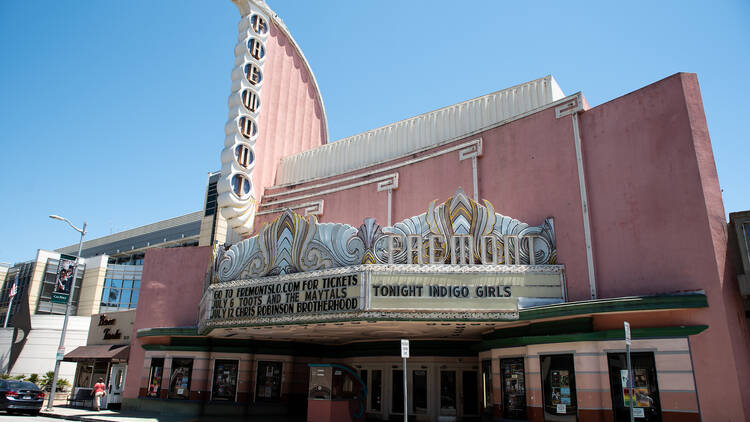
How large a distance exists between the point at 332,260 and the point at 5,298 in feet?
185

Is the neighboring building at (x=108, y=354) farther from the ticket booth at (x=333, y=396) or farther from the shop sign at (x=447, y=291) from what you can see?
the shop sign at (x=447, y=291)

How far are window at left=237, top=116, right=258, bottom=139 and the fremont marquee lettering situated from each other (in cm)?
778

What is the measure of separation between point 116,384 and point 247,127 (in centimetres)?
1423

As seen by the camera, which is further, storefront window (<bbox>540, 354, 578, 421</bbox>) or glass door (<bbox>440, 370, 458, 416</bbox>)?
glass door (<bbox>440, 370, 458, 416</bbox>)

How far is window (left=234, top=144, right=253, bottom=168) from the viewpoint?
22.6 meters

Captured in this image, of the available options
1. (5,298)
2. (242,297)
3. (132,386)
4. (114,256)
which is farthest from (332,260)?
(114,256)

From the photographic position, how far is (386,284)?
48.0 feet

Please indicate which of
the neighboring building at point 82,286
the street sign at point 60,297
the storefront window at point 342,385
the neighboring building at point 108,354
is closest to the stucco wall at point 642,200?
the storefront window at point 342,385

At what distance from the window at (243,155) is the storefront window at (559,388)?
14483 millimetres

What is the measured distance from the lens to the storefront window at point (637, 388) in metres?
12.7

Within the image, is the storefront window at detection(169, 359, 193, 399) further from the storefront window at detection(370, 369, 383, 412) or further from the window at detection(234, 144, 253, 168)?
the window at detection(234, 144, 253, 168)

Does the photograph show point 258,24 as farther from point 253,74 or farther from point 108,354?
point 108,354

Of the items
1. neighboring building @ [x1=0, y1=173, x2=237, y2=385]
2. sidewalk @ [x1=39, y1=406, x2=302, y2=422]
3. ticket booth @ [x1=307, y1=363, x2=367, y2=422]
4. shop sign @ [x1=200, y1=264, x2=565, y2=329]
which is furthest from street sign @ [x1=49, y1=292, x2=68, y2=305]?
shop sign @ [x1=200, y1=264, x2=565, y2=329]

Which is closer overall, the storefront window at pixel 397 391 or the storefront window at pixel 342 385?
the storefront window at pixel 342 385
